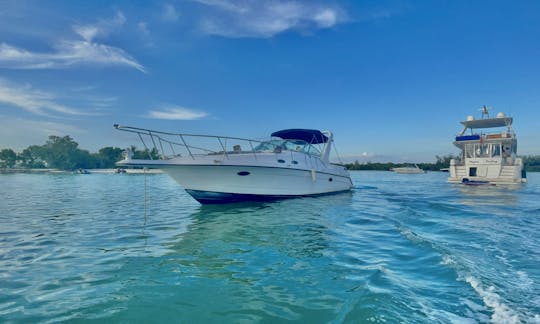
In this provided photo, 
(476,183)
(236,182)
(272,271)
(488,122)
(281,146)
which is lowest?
(272,271)

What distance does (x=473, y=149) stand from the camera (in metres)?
30.9

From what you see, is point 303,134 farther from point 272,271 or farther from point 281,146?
point 272,271

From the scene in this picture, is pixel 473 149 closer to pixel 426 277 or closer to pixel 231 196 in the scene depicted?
pixel 231 196

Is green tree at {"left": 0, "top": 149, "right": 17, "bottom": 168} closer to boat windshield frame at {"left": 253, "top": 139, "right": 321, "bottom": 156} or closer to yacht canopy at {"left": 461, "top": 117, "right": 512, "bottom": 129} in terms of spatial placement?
boat windshield frame at {"left": 253, "top": 139, "right": 321, "bottom": 156}

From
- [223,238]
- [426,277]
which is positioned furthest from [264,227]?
[426,277]

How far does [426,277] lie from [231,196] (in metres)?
8.71

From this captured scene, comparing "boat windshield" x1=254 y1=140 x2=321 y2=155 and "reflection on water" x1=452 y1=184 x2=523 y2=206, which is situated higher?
"boat windshield" x1=254 y1=140 x2=321 y2=155

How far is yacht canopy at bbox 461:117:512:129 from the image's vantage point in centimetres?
3050

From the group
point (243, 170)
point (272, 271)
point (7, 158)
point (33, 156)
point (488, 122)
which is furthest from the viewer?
point (33, 156)

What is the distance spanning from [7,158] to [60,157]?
1932cm

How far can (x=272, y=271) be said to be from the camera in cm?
431

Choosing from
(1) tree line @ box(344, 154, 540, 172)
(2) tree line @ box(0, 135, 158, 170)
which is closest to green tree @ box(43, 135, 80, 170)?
(2) tree line @ box(0, 135, 158, 170)

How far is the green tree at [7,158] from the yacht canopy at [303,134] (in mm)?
155993

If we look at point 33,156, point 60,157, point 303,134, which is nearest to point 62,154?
point 60,157
